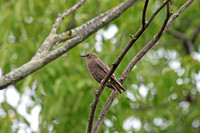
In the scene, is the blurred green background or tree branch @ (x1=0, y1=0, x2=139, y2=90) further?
the blurred green background

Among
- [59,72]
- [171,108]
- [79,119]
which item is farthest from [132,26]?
[171,108]

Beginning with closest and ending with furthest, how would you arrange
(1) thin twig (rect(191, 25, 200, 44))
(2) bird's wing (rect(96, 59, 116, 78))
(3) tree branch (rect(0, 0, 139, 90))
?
(3) tree branch (rect(0, 0, 139, 90)) → (2) bird's wing (rect(96, 59, 116, 78)) → (1) thin twig (rect(191, 25, 200, 44))

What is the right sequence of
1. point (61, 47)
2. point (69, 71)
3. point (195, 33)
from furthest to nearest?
1. point (195, 33)
2. point (69, 71)
3. point (61, 47)

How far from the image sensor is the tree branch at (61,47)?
335 centimetres

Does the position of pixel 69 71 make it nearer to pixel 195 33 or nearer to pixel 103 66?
pixel 103 66

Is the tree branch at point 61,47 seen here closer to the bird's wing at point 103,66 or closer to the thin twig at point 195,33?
the bird's wing at point 103,66

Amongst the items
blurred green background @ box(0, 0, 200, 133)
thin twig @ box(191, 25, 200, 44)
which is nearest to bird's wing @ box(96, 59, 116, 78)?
blurred green background @ box(0, 0, 200, 133)

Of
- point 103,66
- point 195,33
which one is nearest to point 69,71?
point 103,66

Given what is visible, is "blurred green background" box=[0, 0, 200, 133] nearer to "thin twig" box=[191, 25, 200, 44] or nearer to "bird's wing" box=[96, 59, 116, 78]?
"bird's wing" box=[96, 59, 116, 78]

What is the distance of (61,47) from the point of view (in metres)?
3.54

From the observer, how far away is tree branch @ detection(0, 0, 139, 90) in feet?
11.0

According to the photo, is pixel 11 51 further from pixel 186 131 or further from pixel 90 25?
pixel 186 131

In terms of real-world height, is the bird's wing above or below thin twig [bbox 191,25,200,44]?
below

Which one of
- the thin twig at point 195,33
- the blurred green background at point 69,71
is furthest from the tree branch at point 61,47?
the thin twig at point 195,33
